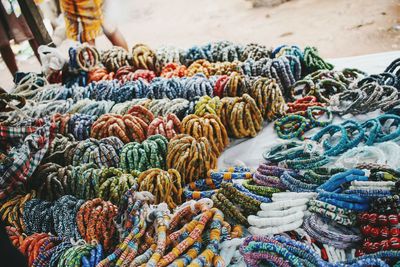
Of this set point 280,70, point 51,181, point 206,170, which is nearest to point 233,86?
point 280,70

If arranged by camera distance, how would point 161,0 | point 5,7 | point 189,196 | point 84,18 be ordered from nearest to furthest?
point 189,196 < point 84,18 < point 5,7 < point 161,0

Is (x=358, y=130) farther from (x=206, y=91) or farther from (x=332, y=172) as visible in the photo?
(x=206, y=91)

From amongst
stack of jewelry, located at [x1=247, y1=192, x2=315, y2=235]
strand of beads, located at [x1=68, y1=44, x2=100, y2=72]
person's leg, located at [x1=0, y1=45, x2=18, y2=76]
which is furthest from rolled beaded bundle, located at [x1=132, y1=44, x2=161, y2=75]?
person's leg, located at [x1=0, y1=45, x2=18, y2=76]

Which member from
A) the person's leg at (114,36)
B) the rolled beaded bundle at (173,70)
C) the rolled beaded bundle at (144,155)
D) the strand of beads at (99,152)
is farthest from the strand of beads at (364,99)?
the person's leg at (114,36)

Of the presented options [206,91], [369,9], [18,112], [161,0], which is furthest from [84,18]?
[161,0]

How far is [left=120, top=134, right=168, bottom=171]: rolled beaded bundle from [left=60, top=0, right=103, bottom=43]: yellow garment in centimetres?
236

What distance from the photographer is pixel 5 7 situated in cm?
425

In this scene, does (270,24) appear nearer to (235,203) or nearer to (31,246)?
(235,203)

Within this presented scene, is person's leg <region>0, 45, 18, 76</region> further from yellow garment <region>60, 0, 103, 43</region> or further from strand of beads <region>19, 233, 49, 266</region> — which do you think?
strand of beads <region>19, 233, 49, 266</region>

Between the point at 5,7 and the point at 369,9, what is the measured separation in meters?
4.57

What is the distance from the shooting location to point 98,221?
5.19ft

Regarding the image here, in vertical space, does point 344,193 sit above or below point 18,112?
below

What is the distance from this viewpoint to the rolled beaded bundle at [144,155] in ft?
6.29

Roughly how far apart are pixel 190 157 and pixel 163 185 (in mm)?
211
